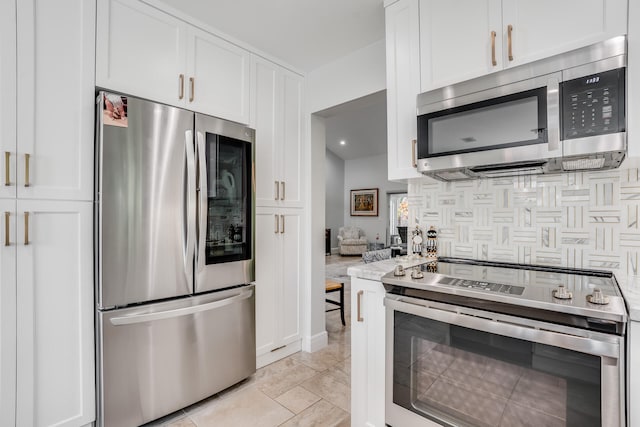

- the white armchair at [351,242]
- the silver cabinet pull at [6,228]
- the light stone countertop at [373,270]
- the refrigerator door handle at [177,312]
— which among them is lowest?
the white armchair at [351,242]

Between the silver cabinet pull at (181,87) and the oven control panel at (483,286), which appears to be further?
the silver cabinet pull at (181,87)

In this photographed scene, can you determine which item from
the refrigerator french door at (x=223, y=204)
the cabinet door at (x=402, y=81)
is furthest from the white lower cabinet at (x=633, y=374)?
the refrigerator french door at (x=223, y=204)

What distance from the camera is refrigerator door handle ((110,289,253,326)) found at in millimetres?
1670

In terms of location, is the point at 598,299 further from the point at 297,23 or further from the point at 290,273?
the point at 297,23

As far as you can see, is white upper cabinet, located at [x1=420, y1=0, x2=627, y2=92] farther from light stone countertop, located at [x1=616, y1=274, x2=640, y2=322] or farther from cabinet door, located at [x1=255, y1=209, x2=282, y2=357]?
cabinet door, located at [x1=255, y1=209, x2=282, y2=357]

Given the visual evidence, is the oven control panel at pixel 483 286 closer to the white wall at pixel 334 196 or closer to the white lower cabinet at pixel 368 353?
the white lower cabinet at pixel 368 353

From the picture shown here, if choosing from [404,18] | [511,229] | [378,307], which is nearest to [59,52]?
[404,18]

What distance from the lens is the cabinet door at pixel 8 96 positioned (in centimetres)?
142

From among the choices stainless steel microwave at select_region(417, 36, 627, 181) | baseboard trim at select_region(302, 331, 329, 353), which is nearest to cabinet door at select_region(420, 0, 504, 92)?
stainless steel microwave at select_region(417, 36, 627, 181)

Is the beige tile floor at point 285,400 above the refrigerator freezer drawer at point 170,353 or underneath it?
underneath

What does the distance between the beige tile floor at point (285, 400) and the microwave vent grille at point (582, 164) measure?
184cm

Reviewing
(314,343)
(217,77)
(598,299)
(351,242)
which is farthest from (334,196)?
(598,299)

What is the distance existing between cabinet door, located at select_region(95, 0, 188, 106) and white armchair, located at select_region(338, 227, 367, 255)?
314 inches

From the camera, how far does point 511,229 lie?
1731mm
